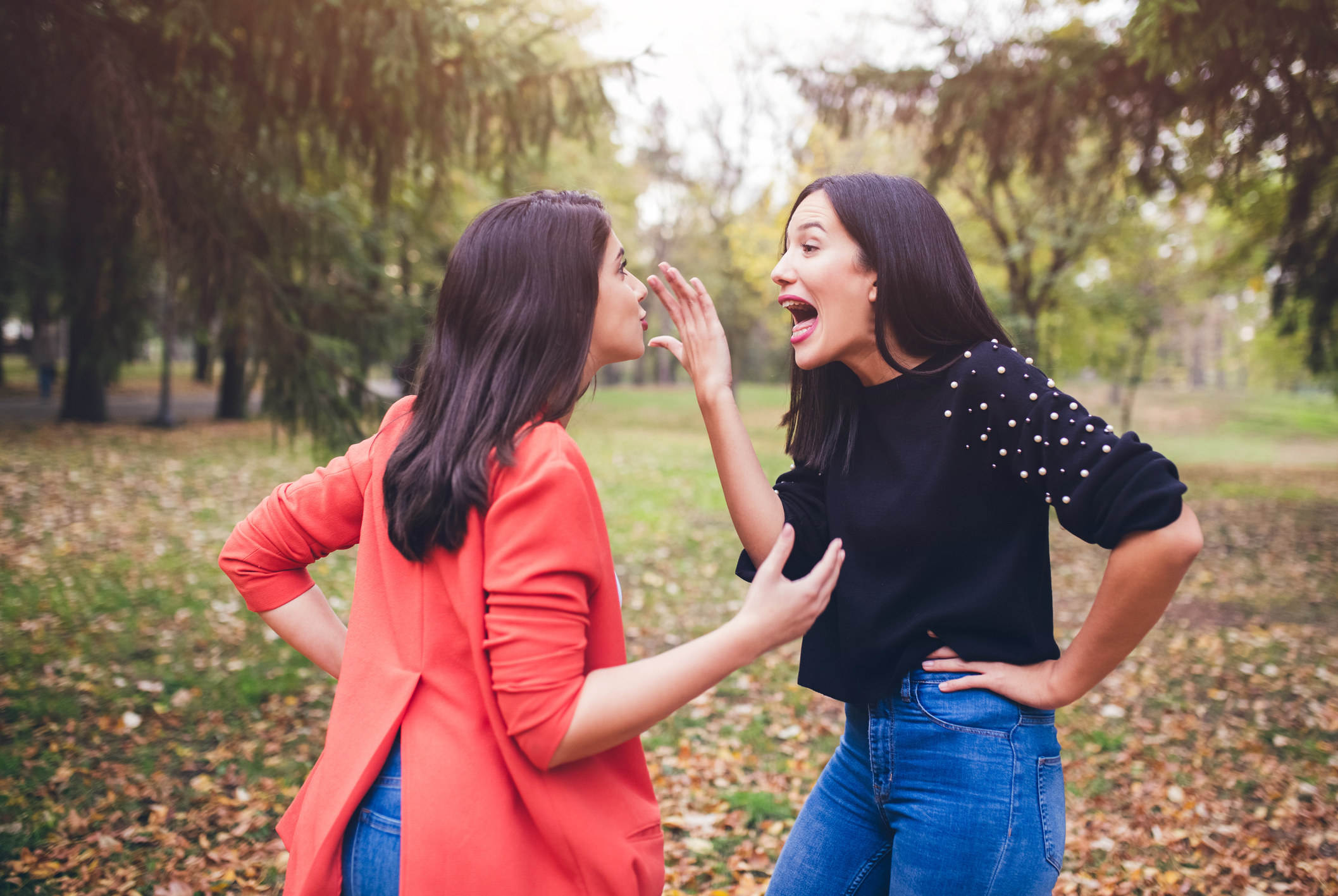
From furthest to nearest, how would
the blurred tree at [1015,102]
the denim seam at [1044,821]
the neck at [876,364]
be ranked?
the blurred tree at [1015,102] → the neck at [876,364] → the denim seam at [1044,821]

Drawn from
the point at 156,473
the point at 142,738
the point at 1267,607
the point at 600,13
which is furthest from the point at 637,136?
the point at 142,738

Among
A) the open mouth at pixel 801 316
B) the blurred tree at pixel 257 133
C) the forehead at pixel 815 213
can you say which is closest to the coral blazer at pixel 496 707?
the open mouth at pixel 801 316

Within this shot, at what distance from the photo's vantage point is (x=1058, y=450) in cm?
152

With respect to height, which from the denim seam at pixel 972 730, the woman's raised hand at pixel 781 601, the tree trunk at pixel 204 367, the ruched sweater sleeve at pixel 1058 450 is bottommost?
the tree trunk at pixel 204 367

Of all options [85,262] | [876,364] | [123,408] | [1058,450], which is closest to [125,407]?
[123,408]

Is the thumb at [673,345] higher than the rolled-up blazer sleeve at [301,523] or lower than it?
higher

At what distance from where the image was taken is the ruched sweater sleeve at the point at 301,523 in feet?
5.62

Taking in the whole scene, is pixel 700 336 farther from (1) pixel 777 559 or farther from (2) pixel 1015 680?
(2) pixel 1015 680

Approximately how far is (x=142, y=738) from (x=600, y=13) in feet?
56.8

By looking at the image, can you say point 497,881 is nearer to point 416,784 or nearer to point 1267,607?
point 416,784

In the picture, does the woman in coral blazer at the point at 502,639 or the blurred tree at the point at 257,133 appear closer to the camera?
the woman in coral blazer at the point at 502,639

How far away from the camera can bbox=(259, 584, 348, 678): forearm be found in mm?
1850

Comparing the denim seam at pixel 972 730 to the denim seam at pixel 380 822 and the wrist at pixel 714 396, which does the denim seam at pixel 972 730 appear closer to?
the wrist at pixel 714 396

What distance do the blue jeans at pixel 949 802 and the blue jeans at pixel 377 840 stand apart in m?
0.95
